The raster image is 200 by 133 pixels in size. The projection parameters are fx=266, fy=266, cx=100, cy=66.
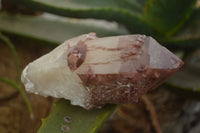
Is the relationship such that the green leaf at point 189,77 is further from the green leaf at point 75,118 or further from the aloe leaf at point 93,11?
the green leaf at point 75,118

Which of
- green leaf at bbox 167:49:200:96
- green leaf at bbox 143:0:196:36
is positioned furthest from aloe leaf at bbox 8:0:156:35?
green leaf at bbox 167:49:200:96

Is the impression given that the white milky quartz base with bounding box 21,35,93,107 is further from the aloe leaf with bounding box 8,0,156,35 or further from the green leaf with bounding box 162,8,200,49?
the green leaf with bounding box 162,8,200,49

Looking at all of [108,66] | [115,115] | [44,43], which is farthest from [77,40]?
[115,115]

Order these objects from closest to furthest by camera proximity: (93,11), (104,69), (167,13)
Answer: (104,69), (93,11), (167,13)

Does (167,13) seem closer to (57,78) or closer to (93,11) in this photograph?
(93,11)

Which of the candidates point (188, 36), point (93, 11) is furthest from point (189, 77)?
point (93, 11)

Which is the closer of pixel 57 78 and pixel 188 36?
pixel 57 78
